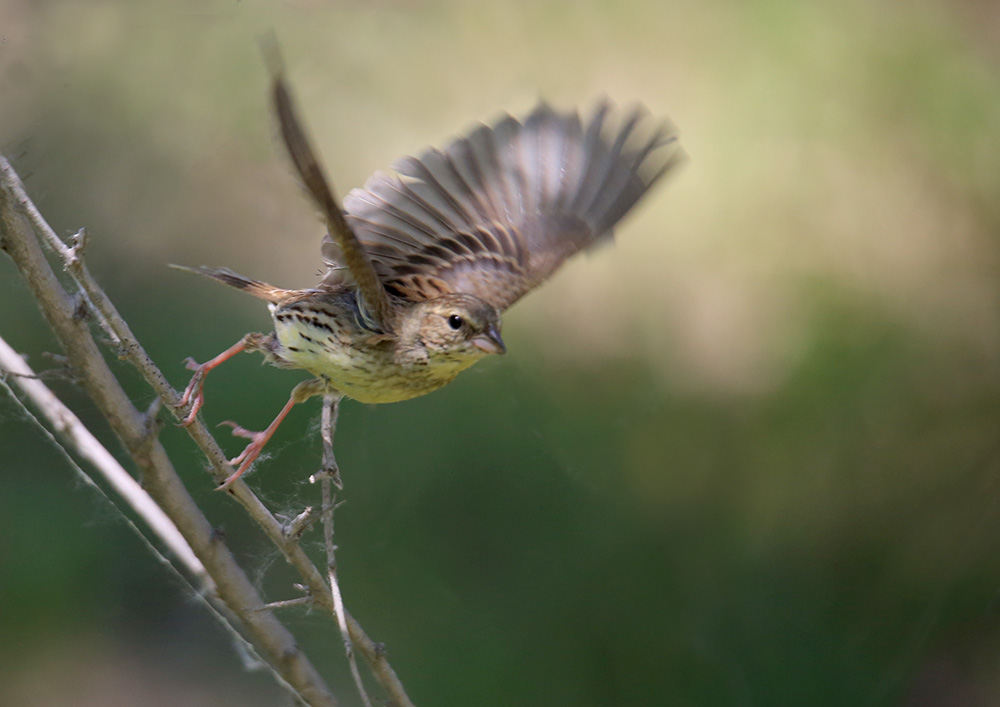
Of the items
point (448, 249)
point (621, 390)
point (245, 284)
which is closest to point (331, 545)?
point (245, 284)

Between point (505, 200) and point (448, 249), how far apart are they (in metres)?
0.22

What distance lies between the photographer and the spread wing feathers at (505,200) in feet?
7.20

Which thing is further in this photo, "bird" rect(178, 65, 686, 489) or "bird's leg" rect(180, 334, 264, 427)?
"bird" rect(178, 65, 686, 489)

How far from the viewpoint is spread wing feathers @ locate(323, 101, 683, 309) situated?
220 centimetres

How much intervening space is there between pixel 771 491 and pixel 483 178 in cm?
165

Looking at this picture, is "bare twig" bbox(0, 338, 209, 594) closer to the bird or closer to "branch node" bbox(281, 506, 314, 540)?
"branch node" bbox(281, 506, 314, 540)

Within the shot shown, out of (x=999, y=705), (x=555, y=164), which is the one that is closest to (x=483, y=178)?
(x=555, y=164)

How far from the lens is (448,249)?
7.54 feet

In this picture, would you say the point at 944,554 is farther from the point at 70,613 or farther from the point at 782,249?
the point at 70,613

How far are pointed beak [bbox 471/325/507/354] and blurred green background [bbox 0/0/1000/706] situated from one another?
572mm

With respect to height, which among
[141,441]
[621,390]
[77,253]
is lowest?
[621,390]

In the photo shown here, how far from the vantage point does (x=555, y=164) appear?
2365 mm

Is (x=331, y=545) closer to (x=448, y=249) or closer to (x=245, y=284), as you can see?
(x=245, y=284)

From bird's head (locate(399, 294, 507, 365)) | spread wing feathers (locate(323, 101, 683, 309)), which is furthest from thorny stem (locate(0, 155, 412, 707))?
spread wing feathers (locate(323, 101, 683, 309))
